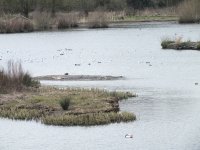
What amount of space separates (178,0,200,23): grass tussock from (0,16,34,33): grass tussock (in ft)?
73.5

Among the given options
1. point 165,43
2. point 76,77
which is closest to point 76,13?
point 165,43

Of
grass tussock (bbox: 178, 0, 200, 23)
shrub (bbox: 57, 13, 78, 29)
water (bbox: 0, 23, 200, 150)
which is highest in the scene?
grass tussock (bbox: 178, 0, 200, 23)

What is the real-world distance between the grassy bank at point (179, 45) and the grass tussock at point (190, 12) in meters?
31.0

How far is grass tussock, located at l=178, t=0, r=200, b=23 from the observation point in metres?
96.7

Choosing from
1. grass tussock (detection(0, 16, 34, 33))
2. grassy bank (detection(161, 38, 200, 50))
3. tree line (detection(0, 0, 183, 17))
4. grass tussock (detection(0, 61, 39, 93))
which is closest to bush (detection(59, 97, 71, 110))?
grass tussock (detection(0, 61, 39, 93))

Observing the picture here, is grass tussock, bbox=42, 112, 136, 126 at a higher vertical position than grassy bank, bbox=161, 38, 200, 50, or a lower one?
lower

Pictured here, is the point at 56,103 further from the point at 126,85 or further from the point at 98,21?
the point at 98,21

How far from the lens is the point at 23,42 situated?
261ft

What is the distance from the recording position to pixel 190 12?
99.1 meters

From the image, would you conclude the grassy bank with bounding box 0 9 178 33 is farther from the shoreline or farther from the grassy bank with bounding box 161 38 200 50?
the grassy bank with bounding box 161 38 200 50

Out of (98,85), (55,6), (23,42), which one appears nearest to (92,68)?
(98,85)

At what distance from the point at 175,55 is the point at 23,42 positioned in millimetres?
26706

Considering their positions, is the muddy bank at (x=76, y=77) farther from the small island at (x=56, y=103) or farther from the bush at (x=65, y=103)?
the bush at (x=65, y=103)

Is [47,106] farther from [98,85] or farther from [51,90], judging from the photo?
[98,85]
